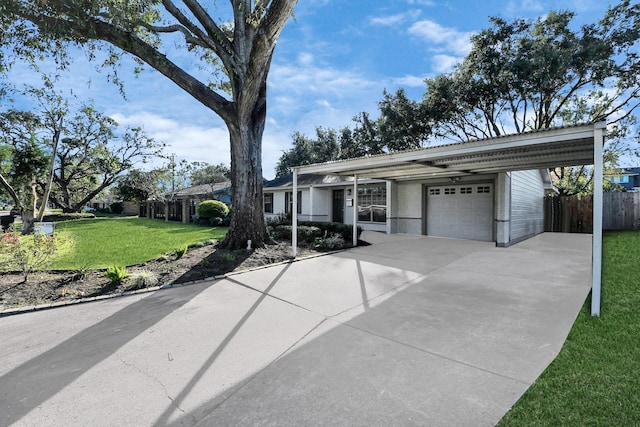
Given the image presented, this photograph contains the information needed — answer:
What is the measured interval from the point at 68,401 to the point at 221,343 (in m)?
1.30

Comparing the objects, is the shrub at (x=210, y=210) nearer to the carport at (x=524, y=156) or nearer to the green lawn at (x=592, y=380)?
the carport at (x=524, y=156)

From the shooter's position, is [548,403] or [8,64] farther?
[8,64]

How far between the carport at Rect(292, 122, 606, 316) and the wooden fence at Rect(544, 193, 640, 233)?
823 centimetres

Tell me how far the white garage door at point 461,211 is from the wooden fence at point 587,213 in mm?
7182

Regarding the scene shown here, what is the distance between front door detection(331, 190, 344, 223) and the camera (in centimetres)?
1617

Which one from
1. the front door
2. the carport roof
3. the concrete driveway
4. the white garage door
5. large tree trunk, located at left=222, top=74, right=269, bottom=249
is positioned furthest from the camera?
the front door

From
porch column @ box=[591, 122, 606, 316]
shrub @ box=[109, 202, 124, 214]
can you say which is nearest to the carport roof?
porch column @ box=[591, 122, 606, 316]

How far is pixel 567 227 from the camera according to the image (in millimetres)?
15109

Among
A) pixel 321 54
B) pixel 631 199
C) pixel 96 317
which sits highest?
pixel 321 54

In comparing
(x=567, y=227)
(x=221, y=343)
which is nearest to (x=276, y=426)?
(x=221, y=343)

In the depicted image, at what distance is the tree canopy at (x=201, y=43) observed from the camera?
676cm

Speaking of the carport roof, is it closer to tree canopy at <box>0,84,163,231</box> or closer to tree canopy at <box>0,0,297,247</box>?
tree canopy at <box>0,0,297,247</box>

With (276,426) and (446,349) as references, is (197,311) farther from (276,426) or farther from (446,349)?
(446,349)

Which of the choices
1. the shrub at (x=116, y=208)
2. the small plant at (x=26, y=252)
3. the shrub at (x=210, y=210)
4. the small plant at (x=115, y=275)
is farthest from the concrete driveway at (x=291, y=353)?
the shrub at (x=116, y=208)
